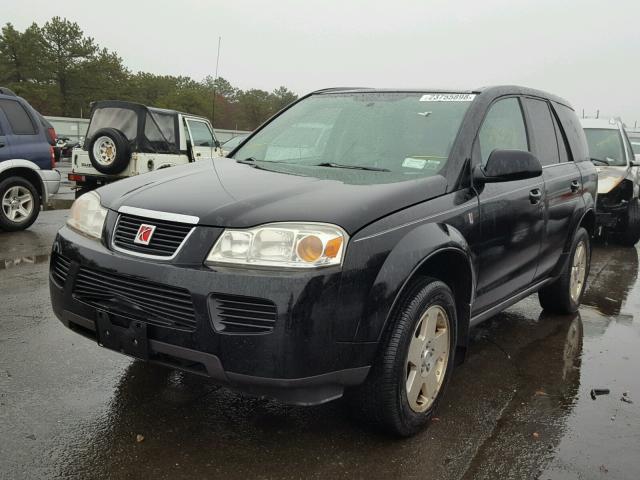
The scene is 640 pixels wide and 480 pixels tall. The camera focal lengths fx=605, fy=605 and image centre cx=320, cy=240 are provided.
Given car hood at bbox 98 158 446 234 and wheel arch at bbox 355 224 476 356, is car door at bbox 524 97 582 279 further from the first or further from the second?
car hood at bbox 98 158 446 234

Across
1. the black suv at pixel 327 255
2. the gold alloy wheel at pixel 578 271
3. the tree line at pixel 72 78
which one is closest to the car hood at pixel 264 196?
the black suv at pixel 327 255

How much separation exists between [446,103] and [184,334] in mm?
2184

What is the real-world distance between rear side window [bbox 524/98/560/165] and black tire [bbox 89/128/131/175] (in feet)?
25.1

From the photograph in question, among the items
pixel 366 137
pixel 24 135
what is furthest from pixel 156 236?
pixel 24 135

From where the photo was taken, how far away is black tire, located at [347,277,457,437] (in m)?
2.72

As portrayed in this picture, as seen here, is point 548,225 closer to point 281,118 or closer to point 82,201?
point 281,118

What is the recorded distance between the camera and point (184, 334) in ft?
8.28

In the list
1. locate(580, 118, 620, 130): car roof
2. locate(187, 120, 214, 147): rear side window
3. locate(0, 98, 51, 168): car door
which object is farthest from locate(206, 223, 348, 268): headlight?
locate(187, 120, 214, 147): rear side window

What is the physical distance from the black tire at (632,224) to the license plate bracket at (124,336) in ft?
28.2

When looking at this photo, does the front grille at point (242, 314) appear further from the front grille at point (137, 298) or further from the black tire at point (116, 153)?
the black tire at point (116, 153)

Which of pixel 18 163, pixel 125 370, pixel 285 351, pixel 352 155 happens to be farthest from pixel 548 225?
pixel 18 163

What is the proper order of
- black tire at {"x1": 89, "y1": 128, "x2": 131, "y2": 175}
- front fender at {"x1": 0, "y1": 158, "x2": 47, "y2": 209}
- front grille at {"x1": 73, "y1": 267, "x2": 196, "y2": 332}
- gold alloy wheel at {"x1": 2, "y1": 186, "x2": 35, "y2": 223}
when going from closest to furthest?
front grille at {"x1": 73, "y1": 267, "x2": 196, "y2": 332} < front fender at {"x1": 0, "y1": 158, "x2": 47, "y2": 209} < gold alloy wheel at {"x1": 2, "y1": 186, "x2": 35, "y2": 223} < black tire at {"x1": 89, "y1": 128, "x2": 131, "y2": 175}

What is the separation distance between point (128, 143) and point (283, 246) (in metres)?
8.76

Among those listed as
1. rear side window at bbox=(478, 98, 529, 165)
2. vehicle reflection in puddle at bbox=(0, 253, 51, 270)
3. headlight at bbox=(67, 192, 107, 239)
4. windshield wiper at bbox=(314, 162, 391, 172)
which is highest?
rear side window at bbox=(478, 98, 529, 165)
